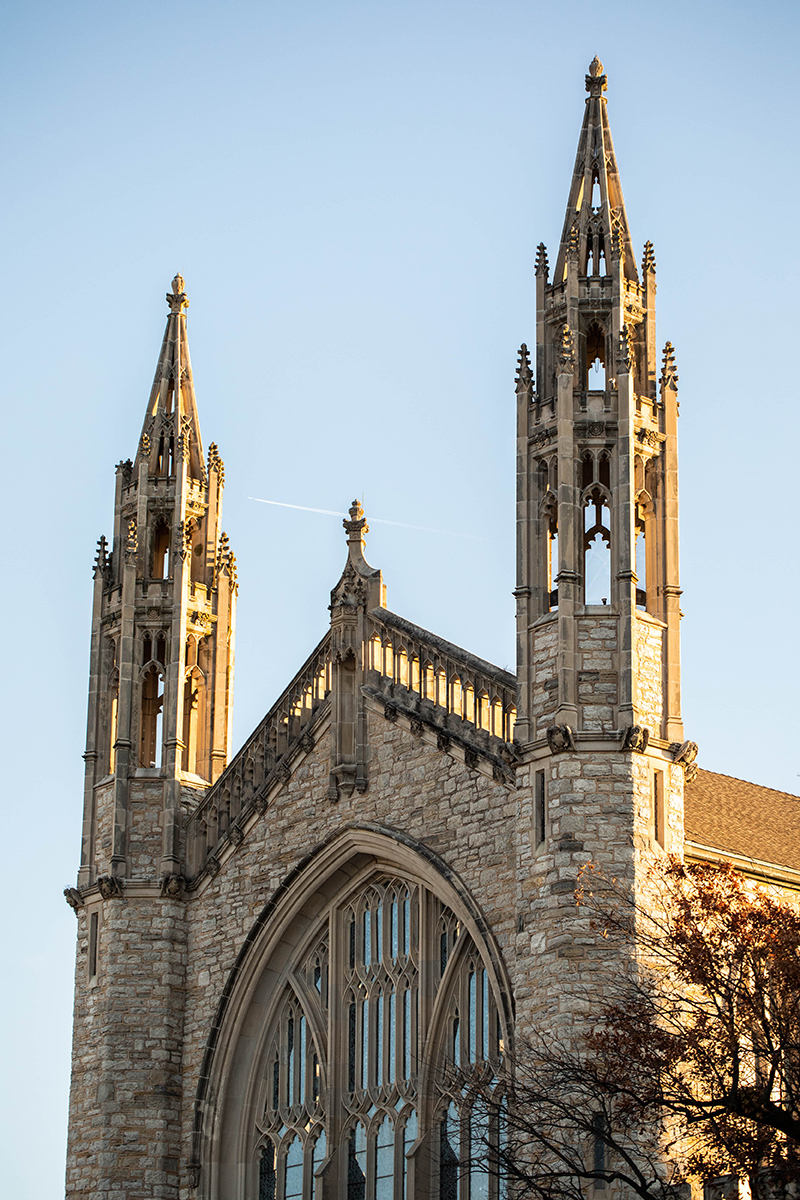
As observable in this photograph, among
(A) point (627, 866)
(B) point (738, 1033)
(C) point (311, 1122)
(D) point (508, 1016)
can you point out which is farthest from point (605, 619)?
(C) point (311, 1122)

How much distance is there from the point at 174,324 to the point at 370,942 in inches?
475

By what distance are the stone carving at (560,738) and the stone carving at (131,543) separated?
10.8 meters

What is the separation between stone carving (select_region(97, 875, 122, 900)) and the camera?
32.8 metres

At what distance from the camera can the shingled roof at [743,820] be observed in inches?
1185

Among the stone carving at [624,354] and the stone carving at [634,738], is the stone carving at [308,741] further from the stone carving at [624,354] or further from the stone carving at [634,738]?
the stone carving at [624,354]

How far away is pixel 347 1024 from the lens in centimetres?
3030

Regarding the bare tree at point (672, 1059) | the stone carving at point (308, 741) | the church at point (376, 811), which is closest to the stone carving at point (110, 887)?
the church at point (376, 811)

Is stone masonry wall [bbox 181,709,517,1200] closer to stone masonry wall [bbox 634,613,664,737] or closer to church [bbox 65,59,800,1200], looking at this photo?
church [bbox 65,59,800,1200]

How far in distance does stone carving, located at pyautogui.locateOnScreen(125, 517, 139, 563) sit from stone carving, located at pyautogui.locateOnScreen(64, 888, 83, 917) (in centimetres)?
→ 535

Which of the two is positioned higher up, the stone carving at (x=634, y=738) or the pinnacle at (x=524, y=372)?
the pinnacle at (x=524, y=372)

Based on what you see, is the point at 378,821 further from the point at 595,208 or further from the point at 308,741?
the point at 595,208

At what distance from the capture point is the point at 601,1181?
24.2 meters

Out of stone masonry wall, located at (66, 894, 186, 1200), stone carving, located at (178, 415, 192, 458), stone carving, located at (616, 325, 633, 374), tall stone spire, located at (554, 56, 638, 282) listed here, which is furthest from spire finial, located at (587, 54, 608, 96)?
stone masonry wall, located at (66, 894, 186, 1200)

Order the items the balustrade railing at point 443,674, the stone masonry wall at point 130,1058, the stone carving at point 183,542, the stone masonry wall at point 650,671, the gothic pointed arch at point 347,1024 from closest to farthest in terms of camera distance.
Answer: the stone masonry wall at point 650,671
the gothic pointed arch at point 347,1024
the balustrade railing at point 443,674
the stone masonry wall at point 130,1058
the stone carving at point 183,542
